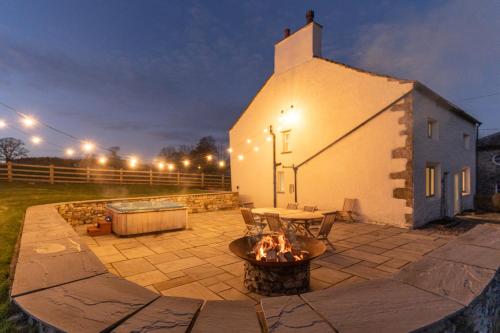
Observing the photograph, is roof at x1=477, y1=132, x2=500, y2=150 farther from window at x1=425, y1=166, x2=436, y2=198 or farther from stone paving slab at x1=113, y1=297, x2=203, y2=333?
stone paving slab at x1=113, y1=297, x2=203, y2=333

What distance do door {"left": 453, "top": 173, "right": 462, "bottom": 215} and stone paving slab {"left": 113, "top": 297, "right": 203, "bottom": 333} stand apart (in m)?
13.0

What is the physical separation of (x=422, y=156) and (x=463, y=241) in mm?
5542

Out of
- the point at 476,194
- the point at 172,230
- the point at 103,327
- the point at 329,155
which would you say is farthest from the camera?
the point at 476,194

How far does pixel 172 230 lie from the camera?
7668 millimetres

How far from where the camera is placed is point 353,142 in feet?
29.0

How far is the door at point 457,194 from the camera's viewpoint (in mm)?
10914

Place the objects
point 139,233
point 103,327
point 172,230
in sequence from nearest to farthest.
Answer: point 103,327, point 139,233, point 172,230

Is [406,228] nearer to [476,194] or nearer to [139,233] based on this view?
[139,233]

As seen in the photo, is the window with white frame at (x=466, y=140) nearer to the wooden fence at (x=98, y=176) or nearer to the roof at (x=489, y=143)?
the roof at (x=489, y=143)

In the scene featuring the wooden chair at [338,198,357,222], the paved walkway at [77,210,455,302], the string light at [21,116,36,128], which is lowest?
the paved walkway at [77,210,455,302]

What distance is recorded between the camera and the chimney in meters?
10.2

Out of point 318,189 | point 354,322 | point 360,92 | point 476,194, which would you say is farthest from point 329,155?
point 476,194

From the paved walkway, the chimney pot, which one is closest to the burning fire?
the paved walkway

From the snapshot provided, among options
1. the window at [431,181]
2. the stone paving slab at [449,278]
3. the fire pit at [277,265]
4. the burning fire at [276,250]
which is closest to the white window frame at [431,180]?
the window at [431,181]
